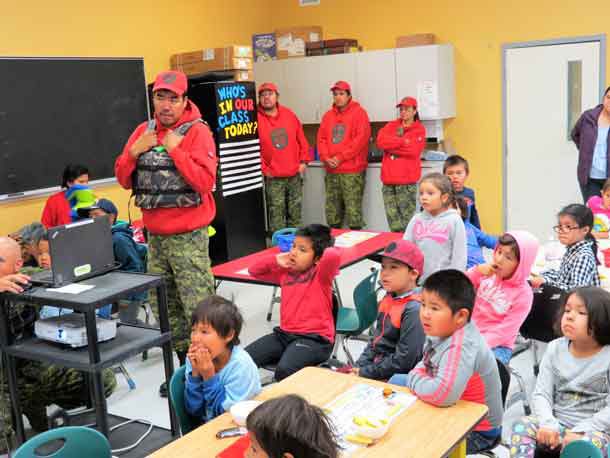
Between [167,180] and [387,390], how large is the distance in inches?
76.1

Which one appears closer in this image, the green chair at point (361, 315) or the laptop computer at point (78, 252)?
the laptop computer at point (78, 252)

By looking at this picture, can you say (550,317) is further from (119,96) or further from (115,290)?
(119,96)

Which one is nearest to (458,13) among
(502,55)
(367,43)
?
(502,55)

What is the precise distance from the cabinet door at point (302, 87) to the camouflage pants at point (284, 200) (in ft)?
3.51

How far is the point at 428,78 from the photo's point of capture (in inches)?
286

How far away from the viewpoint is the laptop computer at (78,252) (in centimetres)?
294

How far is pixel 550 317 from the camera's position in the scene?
352cm

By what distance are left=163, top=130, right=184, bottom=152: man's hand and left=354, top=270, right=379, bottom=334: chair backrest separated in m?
1.24

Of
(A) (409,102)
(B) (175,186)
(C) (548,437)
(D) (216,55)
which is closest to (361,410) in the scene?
(C) (548,437)

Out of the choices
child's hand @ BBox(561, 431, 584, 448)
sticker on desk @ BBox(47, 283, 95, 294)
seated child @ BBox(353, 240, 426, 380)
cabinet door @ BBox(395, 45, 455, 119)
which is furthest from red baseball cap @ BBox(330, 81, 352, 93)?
child's hand @ BBox(561, 431, 584, 448)

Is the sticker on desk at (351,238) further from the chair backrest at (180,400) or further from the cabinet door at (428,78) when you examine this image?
the cabinet door at (428,78)

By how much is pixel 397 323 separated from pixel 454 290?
1.88ft

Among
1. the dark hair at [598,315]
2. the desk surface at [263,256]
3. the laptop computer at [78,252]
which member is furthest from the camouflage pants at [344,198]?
the dark hair at [598,315]

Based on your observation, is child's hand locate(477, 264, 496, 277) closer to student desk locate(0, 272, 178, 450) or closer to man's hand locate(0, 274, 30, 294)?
student desk locate(0, 272, 178, 450)
